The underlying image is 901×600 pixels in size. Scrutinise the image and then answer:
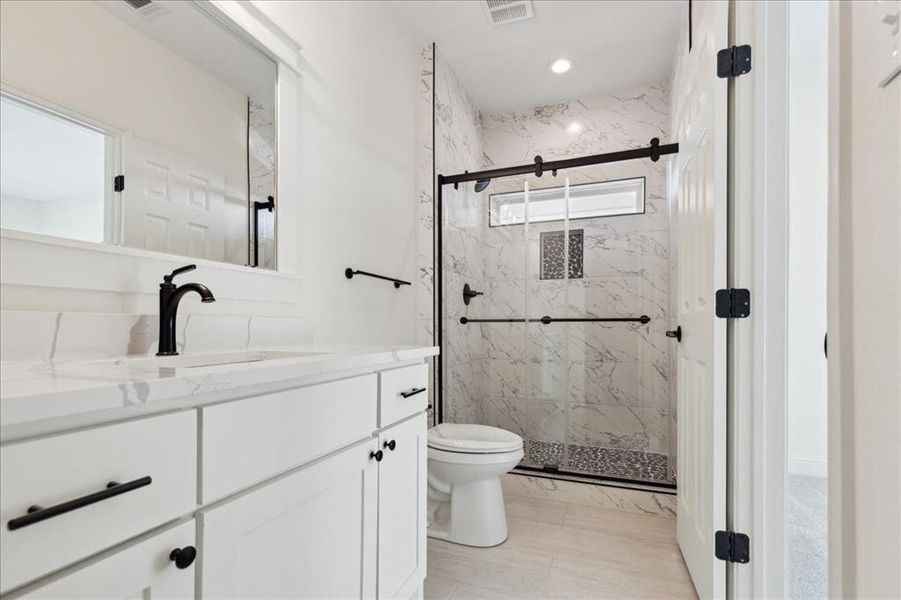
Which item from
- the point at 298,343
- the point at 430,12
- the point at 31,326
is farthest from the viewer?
the point at 430,12

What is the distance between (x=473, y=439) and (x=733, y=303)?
1346 millimetres

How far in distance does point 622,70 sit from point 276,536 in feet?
11.0

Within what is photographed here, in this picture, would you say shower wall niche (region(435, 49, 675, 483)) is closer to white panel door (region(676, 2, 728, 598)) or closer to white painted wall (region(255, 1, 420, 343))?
white painted wall (region(255, 1, 420, 343))

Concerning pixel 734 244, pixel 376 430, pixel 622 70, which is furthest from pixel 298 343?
pixel 622 70

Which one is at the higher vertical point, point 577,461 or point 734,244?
point 734,244

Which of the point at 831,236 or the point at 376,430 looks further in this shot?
the point at 376,430

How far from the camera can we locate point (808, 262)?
109 inches

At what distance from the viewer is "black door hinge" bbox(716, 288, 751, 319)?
52.1 inches

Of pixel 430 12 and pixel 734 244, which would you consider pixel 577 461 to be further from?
pixel 430 12

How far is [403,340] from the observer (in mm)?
2486

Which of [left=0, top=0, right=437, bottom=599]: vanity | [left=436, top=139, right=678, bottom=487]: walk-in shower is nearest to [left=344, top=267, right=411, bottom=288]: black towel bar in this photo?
[left=0, top=0, right=437, bottom=599]: vanity

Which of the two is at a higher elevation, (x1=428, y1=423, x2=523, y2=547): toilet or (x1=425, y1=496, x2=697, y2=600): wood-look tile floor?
(x1=428, y1=423, x2=523, y2=547): toilet

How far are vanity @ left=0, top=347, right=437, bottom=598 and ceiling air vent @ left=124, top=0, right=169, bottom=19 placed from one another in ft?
3.03

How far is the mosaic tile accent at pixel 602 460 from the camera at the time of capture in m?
2.57
